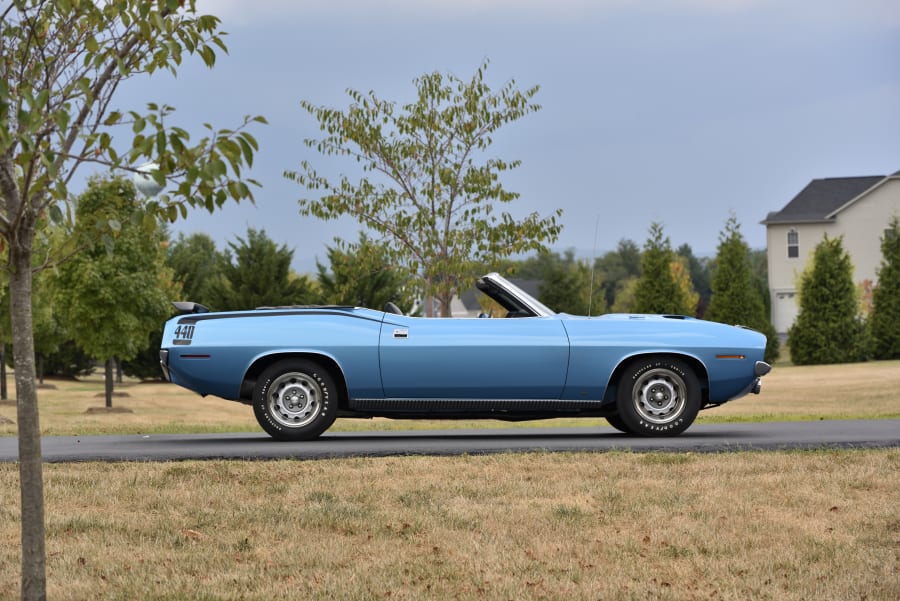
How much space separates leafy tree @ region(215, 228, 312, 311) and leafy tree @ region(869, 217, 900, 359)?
869 inches

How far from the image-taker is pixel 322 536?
6.79 metres

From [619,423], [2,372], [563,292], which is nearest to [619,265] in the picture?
[563,292]

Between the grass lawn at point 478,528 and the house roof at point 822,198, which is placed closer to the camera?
the grass lawn at point 478,528

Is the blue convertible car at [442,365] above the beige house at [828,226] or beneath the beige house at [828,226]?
beneath

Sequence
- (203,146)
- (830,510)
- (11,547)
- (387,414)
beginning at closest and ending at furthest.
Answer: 1. (203,146)
2. (11,547)
3. (830,510)
4. (387,414)

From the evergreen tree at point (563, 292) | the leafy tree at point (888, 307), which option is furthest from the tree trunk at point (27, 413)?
the evergreen tree at point (563, 292)

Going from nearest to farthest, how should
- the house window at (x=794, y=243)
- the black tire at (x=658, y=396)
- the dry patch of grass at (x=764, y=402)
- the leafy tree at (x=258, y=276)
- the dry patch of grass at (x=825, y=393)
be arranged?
the black tire at (x=658, y=396)
the dry patch of grass at (x=825, y=393)
the dry patch of grass at (x=764, y=402)
the leafy tree at (x=258, y=276)
the house window at (x=794, y=243)

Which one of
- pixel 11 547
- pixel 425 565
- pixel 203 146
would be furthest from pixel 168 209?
pixel 11 547

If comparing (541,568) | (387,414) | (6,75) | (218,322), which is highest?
(6,75)

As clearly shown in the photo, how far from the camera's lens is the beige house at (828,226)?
56812 mm

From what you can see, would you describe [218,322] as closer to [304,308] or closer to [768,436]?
[304,308]

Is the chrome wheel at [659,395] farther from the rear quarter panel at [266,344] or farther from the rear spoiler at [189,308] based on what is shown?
the rear spoiler at [189,308]

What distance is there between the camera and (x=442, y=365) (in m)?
10.5

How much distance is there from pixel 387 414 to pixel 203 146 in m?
6.60
